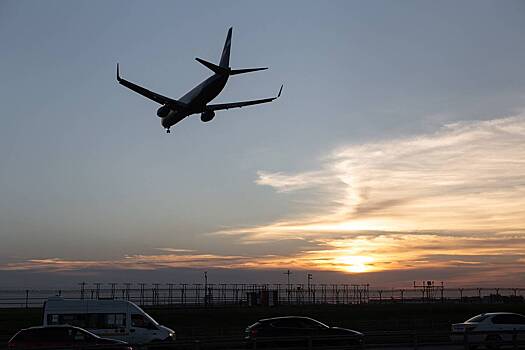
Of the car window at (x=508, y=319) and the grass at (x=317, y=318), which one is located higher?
the car window at (x=508, y=319)

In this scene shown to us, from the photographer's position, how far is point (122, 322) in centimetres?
3003

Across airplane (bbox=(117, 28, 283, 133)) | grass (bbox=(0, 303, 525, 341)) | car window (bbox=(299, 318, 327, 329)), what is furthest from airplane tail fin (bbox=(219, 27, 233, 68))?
car window (bbox=(299, 318, 327, 329))

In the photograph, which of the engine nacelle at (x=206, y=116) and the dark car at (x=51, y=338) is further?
the engine nacelle at (x=206, y=116)

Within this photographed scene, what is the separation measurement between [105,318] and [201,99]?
920 inches

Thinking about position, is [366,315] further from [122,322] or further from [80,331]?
[80,331]

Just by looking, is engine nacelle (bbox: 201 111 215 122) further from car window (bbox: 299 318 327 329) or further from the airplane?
car window (bbox: 299 318 327 329)

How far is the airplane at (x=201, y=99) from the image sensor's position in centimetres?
4864

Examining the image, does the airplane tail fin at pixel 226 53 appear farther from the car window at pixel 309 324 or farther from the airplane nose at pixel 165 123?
the car window at pixel 309 324

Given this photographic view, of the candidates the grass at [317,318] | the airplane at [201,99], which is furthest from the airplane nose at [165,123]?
the grass at [317,318]

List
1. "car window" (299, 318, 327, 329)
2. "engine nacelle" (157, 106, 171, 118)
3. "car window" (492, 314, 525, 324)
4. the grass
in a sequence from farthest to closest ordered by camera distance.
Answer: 1. "engine nacelle" (157, 106, 171, 118)
2. the grass
3. "car window" (492, 314, 525, 324)
4. "car window" (299, 318, 327, 329)

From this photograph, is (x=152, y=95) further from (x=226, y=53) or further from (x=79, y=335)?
(x=79, y=335)

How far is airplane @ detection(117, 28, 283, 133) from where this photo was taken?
1915 inches

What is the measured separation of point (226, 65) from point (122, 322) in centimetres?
3034

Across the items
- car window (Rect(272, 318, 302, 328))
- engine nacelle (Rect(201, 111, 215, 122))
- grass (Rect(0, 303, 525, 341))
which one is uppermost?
engine nacelle (Rect(201, 111, 215, 122))
